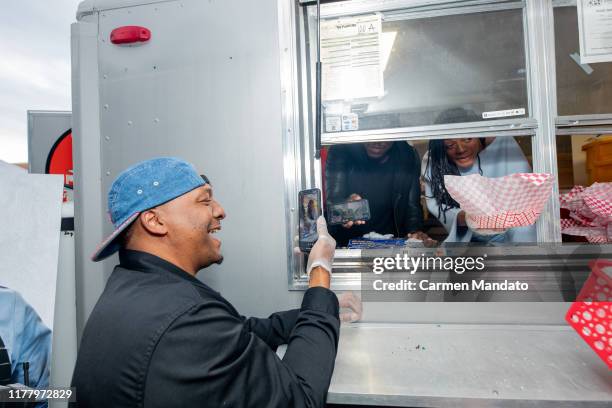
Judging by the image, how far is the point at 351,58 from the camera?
5.12ft

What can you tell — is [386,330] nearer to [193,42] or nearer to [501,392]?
[501,392]

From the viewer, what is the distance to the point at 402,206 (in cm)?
221

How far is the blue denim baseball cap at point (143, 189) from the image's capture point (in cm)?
99

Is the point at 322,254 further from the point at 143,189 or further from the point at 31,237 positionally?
the point at 31,237

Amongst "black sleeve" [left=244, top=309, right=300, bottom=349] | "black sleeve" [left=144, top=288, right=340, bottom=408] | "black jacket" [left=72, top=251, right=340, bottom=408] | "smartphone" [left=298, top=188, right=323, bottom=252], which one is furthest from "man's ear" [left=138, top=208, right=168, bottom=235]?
"smartphone" [left=298, top=188, right=323, bottom=252]

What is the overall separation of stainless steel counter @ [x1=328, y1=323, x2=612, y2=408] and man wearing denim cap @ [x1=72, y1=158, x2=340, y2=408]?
0.16 m

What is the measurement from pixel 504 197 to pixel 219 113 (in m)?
1.27

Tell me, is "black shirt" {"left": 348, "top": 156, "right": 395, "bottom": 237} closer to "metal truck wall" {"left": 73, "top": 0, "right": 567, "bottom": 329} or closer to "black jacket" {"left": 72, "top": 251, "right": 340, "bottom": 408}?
"metal truck wall" {"left": 73, "top": 0, "right": 567, "bottom": 329}

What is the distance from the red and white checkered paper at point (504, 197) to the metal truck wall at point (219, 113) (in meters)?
A: 0.78

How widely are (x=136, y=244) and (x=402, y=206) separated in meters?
1.67

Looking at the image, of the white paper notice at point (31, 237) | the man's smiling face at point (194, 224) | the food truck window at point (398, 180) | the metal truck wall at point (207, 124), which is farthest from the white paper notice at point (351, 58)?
the white paper notice at point (31, 237)

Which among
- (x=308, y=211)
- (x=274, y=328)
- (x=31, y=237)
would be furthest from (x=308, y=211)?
(x=31, y=237)

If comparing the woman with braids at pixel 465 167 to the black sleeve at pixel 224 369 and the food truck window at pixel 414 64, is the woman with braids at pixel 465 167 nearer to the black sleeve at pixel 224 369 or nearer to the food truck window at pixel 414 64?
the food truck window at pixel 414 64

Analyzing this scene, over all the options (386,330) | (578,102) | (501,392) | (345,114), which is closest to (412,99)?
(345,114)
